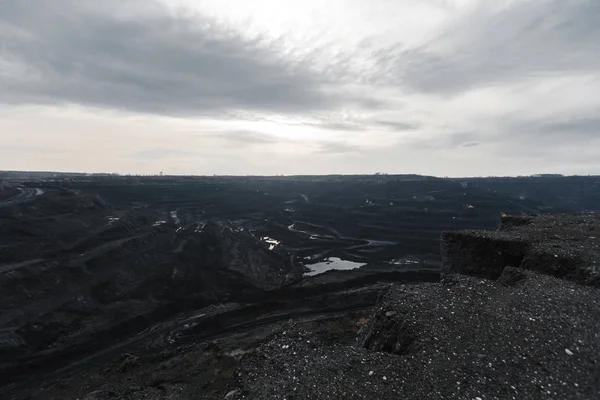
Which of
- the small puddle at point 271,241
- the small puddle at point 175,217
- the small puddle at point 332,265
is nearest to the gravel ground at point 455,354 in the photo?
the small puddle at point 332,265

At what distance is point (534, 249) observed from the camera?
15.2 m

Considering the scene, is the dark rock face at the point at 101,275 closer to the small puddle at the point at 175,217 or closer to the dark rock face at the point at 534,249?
the small puddle at the point at 175,217

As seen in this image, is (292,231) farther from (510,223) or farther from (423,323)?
(423,323)

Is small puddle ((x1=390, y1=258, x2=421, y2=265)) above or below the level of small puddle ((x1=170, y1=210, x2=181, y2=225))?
below

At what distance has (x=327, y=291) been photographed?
3900cm

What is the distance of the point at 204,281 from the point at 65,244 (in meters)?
20.7

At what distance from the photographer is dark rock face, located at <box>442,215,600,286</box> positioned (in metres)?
13.5

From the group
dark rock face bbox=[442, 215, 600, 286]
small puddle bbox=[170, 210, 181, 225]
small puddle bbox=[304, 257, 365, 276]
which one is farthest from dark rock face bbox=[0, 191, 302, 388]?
dark rock face bbox=[442, 215, 600, 286]

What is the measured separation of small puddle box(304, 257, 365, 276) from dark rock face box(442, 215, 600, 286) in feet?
99.3

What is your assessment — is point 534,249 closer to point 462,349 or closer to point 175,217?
point 462,349

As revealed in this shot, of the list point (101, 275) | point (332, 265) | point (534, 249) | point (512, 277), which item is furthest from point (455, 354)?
point (332, 265)

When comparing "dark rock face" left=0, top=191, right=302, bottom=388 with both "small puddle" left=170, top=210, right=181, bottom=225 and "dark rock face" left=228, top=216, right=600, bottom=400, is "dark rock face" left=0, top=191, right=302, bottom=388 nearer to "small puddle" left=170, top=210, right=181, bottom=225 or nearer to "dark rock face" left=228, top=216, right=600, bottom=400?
"small puddle" left=170, top=210, right=181, bottom=225

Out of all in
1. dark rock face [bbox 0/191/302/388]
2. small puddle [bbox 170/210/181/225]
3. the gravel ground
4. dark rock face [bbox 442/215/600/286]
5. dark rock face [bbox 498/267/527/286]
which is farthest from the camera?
small puddle [bbox 170/210/181/225]

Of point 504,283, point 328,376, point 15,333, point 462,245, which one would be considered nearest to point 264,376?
point 328,376
